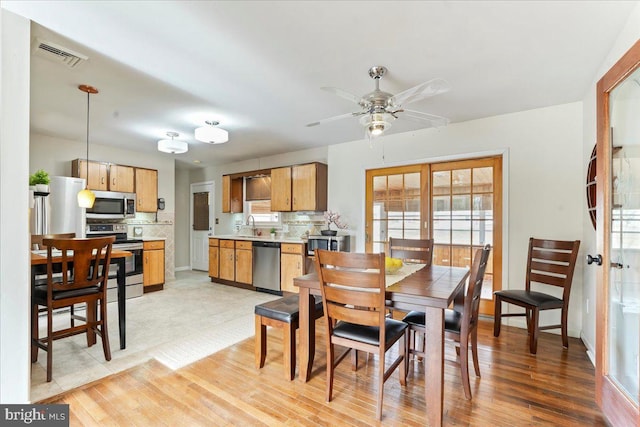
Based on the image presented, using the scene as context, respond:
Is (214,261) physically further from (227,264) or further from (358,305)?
(358,305)

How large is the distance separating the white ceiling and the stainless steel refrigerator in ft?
3.10

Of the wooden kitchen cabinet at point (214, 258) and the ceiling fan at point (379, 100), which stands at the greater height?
the ceiling fan at point (379, 100)

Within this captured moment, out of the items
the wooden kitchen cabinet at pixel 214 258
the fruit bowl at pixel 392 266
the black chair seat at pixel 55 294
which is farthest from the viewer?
the wooden kitchen cabinet at pixel 214 258

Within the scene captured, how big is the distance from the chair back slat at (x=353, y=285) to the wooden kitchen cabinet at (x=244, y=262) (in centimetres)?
349

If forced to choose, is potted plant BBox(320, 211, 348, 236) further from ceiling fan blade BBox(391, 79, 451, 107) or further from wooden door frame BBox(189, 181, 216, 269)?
wooden door frame BBox(189, 181, 216, 269)

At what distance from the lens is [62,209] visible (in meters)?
4.21

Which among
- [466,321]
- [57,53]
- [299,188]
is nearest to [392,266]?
[466,321]

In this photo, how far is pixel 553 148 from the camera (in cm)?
328

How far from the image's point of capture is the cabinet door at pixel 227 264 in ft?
18.1

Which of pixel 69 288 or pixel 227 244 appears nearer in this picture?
pixel 69 288

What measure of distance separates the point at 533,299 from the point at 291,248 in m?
3.22

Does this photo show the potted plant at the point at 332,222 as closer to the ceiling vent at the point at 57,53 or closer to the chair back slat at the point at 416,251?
the chair back slat at the point at 416,251

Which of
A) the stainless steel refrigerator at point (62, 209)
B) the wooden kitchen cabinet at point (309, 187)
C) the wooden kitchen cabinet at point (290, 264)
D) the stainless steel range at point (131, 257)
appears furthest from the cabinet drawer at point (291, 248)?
the stainless steel refrigerator at point (62, 209)

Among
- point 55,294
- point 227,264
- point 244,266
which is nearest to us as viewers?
point 55,294
